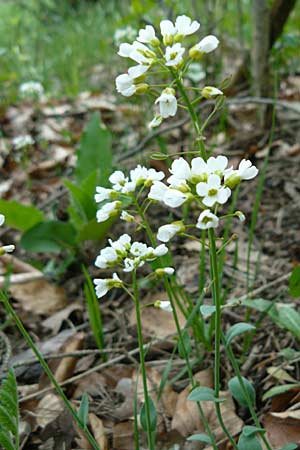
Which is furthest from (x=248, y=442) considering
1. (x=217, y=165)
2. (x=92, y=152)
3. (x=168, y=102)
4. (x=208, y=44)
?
(x=92, y=152)

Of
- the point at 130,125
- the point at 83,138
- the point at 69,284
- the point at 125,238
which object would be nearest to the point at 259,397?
the point at 125,238

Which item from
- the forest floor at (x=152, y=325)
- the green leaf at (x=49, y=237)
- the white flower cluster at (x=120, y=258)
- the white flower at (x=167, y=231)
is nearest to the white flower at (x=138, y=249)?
the white flower cluster at (x=120, y=258)

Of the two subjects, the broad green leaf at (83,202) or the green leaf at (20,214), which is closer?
the broad green leaf at (83,202)

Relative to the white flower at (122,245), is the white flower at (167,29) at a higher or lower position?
higher

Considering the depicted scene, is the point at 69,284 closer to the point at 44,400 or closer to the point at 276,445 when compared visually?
the point at 44,400

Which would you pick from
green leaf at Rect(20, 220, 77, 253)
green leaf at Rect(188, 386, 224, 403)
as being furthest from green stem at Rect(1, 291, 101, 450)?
green leaf at Rect(20, 220, 77, 253)

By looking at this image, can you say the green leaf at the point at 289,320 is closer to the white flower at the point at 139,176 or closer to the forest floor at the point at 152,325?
the forest floor at the point at 152,325

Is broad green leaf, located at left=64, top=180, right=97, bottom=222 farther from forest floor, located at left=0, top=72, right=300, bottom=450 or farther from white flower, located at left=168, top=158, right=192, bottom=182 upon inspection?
white flower, located at left=168, top=158, right=192, bottom=182
